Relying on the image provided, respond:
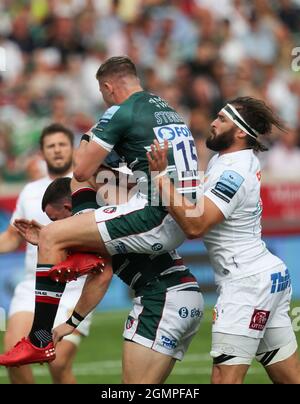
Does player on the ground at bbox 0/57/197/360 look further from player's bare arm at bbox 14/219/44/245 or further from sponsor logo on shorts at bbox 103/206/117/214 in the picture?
player's bare arm at bbox 14/219/44/245

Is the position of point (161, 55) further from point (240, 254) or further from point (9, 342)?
point (240, 254)

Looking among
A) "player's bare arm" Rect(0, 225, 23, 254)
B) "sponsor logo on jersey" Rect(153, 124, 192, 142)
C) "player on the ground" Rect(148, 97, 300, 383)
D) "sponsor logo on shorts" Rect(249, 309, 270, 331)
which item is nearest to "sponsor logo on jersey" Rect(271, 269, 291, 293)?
"player on the ground" Rect(148, 97, 300, 383)

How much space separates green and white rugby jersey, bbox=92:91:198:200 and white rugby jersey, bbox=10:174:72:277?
2721 millimetres

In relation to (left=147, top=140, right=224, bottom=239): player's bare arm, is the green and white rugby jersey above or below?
above

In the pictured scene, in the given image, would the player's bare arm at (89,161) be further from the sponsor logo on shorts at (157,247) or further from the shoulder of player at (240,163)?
the shoulder of player at (240,163)

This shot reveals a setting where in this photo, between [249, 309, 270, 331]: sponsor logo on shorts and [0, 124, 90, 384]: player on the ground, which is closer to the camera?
[249, 309, 270, 331]: sponsor logo on shorts

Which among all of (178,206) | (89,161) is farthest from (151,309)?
(89,161)

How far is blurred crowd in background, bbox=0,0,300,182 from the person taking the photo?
17516 mm

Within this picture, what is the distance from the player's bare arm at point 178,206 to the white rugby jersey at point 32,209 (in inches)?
119

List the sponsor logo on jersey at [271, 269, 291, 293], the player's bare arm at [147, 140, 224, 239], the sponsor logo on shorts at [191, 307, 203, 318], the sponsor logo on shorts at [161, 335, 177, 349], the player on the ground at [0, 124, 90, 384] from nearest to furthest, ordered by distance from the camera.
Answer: the player's bare arm at [147, 140, 224, 239], the sponsor logo on jersey at [271, 269, 291, 293], the sponsor logo on shorts at [161, 335, 177, 349], the sponsor logo on shorts at [191, 307, 203, 318], the player on the ground at [0, 124, 90, 384]

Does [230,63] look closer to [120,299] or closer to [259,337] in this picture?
[120,299]

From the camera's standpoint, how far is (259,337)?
7.62 metres

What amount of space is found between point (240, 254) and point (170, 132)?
1.02m

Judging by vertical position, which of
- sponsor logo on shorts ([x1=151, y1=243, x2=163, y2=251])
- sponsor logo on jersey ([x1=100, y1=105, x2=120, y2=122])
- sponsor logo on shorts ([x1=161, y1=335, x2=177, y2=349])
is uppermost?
sponsor logo on jersey ([x1=100, y1=105, x2=120, y2=122])
